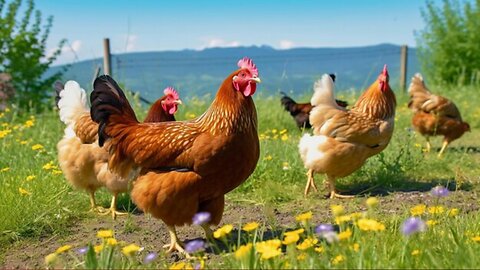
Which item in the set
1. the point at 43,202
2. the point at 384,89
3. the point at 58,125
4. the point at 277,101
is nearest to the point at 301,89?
the point at 277,101

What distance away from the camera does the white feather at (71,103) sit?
4.94 meters

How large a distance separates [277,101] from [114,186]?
6.76 meters

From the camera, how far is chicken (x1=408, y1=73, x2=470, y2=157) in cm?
763

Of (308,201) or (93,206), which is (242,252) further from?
(93,206)

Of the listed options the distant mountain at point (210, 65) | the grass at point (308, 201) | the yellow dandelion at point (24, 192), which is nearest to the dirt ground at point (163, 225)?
the grass at point (308, 201)

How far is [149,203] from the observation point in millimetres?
3418

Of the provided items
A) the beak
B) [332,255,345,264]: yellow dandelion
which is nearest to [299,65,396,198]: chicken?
the beak

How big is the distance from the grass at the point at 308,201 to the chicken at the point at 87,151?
0.17m

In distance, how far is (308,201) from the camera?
494cm

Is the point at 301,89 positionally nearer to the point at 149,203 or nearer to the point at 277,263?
the point at 149,203

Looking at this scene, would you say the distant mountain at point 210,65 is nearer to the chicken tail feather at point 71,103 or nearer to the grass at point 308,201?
the grass at point 308,201

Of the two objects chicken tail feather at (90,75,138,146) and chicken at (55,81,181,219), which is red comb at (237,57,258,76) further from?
chicken at (55,81,181,219)

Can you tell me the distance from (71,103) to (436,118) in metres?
4.99

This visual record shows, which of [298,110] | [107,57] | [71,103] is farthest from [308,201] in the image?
[107,57]
